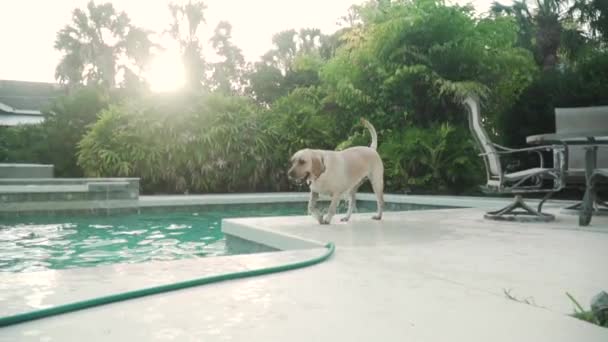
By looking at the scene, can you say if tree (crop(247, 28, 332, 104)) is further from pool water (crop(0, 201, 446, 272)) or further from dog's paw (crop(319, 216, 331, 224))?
dog's paw (crop(319, 216, 331, 224))

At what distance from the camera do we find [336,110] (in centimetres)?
1279

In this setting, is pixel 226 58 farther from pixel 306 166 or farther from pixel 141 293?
pixel 141 293

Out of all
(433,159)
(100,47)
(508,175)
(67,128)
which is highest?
(100,47)

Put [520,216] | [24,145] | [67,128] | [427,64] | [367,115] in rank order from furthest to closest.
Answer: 1. [24,145]
2. [67,128]
3. [367,115]
4. [427,64]
5. [520,216]

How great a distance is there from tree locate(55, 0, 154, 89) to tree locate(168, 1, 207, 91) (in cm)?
401

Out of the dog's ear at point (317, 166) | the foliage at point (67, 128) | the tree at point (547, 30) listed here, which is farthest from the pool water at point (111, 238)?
the tree at point (547, 30)

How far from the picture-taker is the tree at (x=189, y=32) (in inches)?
1059

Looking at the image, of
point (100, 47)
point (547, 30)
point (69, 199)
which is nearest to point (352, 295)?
point (69, 199)

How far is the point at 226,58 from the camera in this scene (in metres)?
29.7

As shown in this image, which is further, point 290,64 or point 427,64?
point 290,64

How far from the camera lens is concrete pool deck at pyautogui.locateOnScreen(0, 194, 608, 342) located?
5.82ft

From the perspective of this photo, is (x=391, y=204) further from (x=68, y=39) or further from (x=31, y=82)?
(x=31, y=82)

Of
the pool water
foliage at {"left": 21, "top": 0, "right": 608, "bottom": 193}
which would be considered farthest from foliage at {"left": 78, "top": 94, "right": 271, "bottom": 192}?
the pool water

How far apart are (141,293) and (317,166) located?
2.56 meters
